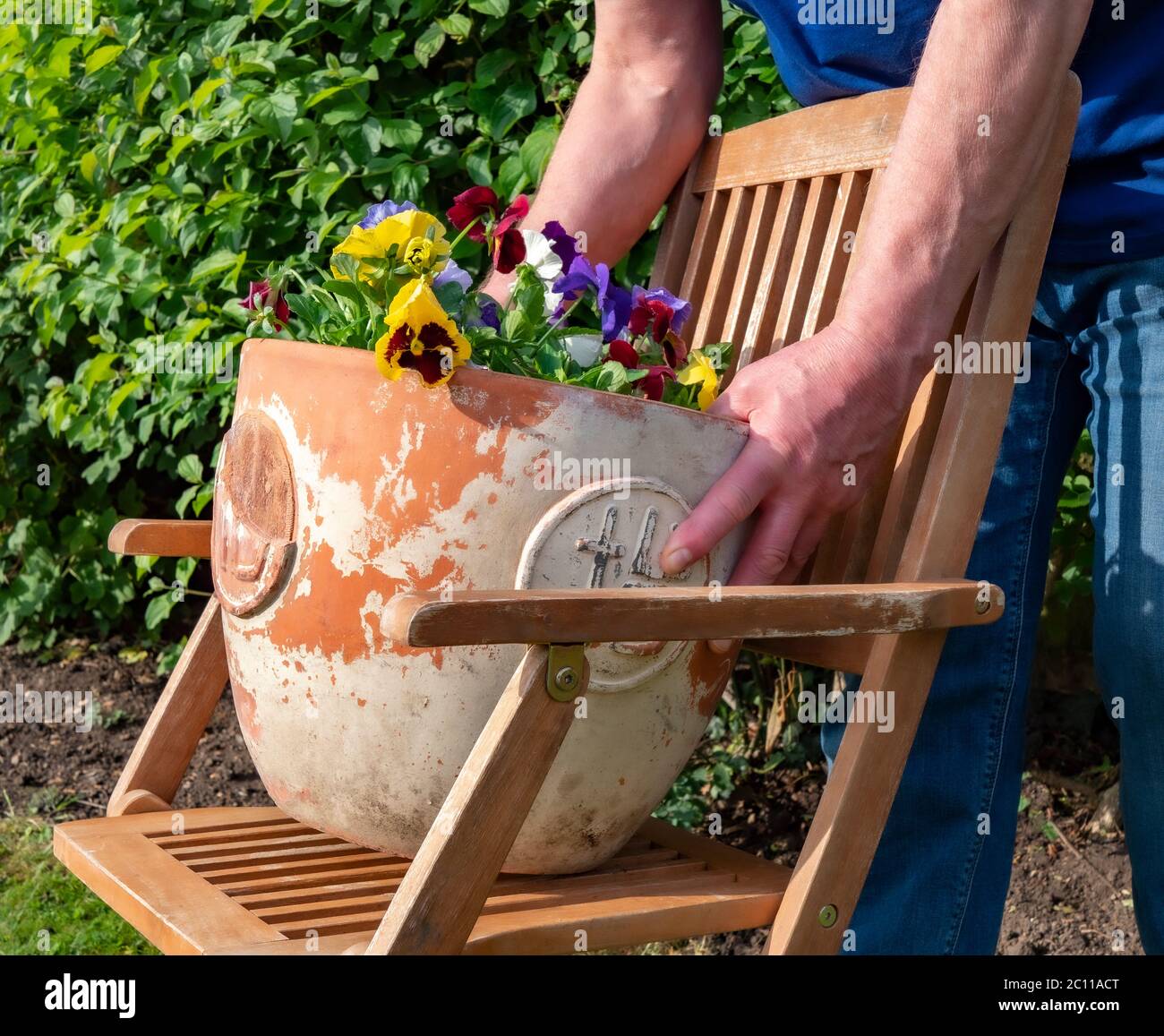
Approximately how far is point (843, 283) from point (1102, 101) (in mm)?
360

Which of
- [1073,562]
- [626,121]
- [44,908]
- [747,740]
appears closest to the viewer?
[626,121]

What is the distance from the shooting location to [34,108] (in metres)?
3.21

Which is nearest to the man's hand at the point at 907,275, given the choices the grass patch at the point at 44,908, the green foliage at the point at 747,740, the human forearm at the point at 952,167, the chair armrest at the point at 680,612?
the human forearm at the point at 952,167

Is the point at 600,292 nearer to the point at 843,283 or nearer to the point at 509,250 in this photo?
the point at 509,250

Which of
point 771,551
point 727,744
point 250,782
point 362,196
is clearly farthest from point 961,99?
point 250,782

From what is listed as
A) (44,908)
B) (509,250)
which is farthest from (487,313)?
(44,908)

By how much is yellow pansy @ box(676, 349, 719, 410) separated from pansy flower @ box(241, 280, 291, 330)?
0.45 m

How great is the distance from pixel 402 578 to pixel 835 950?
607 mm

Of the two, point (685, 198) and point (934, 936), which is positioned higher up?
point (685, 198)

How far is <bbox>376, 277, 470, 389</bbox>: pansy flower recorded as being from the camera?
1291 mm

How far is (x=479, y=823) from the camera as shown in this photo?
1.24 metres
